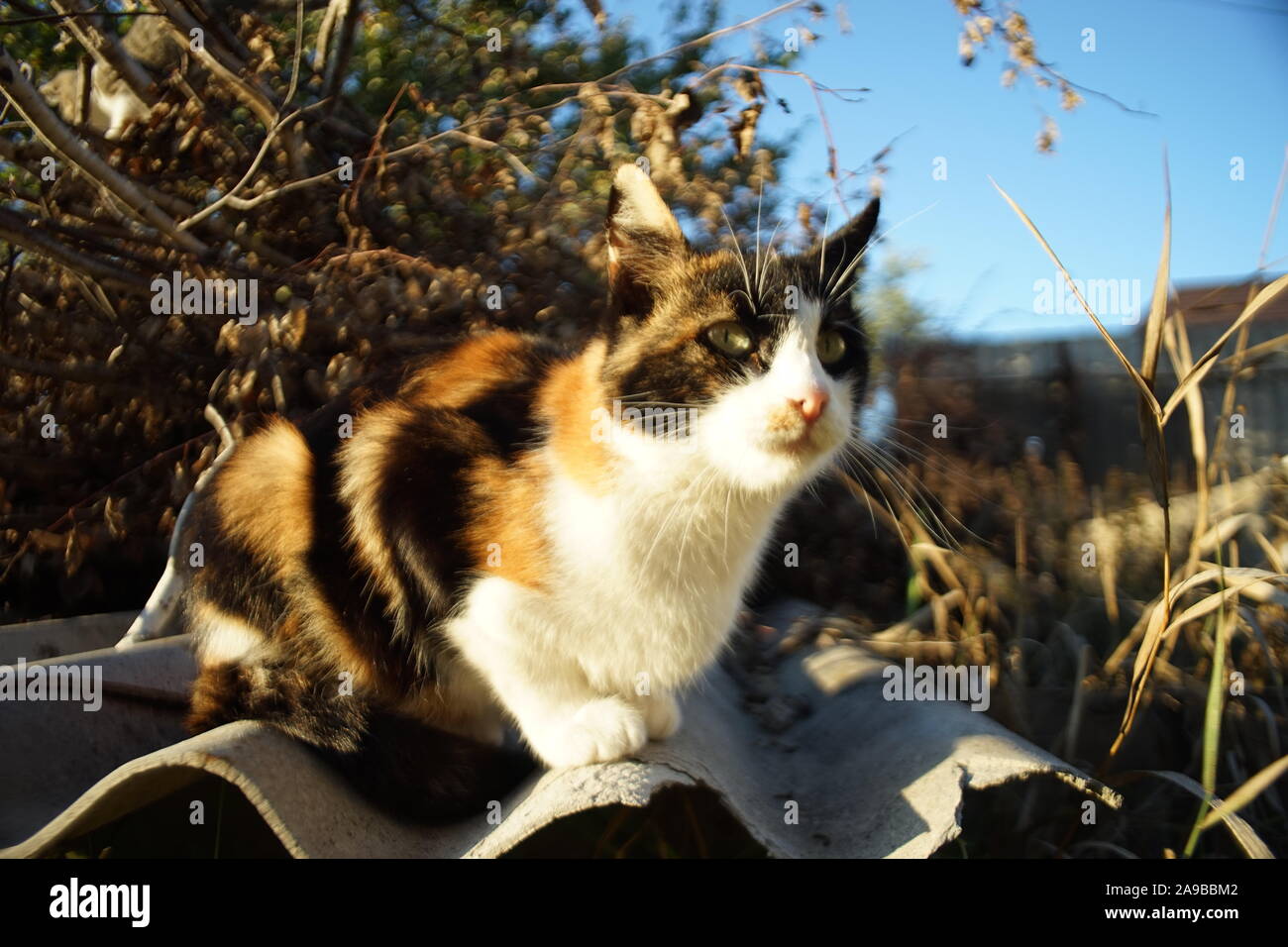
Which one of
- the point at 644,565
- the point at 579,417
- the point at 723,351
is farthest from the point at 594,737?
the point at 723,351

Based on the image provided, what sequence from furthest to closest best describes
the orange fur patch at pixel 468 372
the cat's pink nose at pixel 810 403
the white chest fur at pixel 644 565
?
the orange fur patch at pixel 468 372
the white chest fur at pixel 644 565
the cat's pink nose at pixel 810 403

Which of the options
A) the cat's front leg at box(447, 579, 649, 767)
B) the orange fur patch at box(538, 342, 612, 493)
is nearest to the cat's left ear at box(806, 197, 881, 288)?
the orange fur patch at box(538, 342, 612, 493)

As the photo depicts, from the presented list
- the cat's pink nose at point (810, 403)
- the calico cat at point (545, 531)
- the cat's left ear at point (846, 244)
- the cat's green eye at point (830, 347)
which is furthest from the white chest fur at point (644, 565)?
the cat's left ear at point (846, 244)

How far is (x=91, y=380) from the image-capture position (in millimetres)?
2965

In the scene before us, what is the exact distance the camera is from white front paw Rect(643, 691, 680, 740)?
1.57m

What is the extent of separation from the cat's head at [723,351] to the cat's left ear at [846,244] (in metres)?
0.01

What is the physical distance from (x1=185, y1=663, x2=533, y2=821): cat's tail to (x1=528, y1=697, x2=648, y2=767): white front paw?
0.15 metres

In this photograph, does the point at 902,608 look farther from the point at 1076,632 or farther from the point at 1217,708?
the point at 1217,708

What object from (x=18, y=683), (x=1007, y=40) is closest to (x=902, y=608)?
(x=1007, y=40)

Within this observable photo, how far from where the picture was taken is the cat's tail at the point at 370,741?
1.49 meters

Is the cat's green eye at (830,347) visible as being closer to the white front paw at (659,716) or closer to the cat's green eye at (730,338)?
the cat's green eye at (730,338)

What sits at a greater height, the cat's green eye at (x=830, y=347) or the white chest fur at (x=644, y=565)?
the cat's green eye at (x=830, y=347)

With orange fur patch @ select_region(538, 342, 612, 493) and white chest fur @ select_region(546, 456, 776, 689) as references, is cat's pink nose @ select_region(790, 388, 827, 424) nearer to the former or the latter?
white chest fur @ select_region(546, 456, 776, 689)
